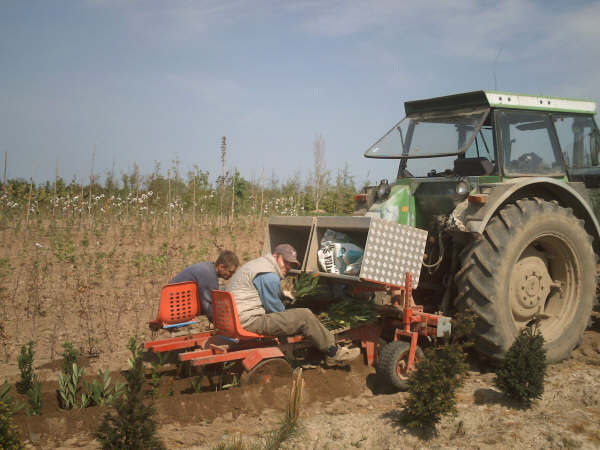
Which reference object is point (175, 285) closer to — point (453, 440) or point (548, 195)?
point (453, 440)

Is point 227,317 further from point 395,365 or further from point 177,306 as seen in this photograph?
point 395,365

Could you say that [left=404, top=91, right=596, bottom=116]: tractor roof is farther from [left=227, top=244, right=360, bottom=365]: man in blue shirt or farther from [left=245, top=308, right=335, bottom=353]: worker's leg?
[left=245, top=308, right=335, bottom=353]: worker's leg

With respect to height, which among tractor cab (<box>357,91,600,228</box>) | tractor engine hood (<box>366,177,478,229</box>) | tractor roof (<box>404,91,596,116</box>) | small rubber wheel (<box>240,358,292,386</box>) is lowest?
small rubber wheel (<box>240,358,292,386</box>)

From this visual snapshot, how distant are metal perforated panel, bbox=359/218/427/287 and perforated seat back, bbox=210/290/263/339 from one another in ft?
3.82

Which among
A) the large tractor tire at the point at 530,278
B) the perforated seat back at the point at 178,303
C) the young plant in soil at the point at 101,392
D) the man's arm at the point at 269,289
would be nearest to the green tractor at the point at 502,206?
the large tractor tire at the point at 530,278

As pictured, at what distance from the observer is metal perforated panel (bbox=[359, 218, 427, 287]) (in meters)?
4.49

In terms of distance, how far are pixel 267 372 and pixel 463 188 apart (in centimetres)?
251

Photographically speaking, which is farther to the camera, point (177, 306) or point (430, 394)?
point (177, 306)

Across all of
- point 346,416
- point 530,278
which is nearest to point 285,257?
point 346,416

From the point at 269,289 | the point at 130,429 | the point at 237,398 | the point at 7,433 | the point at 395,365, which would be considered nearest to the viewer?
the point at 7,433

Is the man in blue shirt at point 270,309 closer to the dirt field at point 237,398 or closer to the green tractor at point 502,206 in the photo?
the dirt field at point 237,398

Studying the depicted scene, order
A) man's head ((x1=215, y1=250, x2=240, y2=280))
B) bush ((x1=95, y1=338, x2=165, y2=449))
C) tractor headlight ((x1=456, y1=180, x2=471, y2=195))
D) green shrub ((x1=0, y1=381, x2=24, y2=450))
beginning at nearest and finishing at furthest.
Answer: green shrub ((x1=0, y1=381, x2=24, y2=450))
bush ((x1=95, y1=338, x2=165, y2=449))
tractor headlight ((x1=456, y1=180, x2=471, y2=195))
man's head ((x1=215, y1=250, x2=240, y2=280))

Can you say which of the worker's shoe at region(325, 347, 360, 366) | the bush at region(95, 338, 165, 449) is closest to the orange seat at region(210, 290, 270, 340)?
the worker's shoe at region(325, 347, 360, 366)

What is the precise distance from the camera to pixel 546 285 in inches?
213
